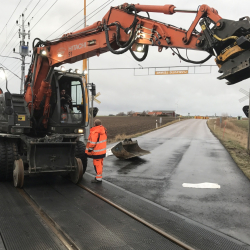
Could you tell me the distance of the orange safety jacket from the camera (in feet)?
25.5

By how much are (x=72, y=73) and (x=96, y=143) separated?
2.62m

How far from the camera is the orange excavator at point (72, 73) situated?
181 inches

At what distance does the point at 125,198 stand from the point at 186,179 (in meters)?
2.94

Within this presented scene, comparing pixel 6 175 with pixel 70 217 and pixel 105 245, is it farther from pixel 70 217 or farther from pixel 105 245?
pixel 105 245

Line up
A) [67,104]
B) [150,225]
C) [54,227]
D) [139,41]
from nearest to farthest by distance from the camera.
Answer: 1. [54,227]
2. [150,225]
3. [139,41]
4. [67,104]

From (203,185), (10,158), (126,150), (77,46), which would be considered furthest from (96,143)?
(126,150)

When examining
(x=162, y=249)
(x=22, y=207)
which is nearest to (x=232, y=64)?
(x=162, y=249)

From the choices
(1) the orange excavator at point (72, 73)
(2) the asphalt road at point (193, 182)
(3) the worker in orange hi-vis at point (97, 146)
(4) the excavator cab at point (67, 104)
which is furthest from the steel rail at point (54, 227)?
(4) the excavator cab at point (67, 104)

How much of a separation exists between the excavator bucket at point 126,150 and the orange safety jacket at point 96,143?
12.4ft

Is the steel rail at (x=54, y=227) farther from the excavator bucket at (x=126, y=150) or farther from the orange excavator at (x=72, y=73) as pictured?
the excavator bucket at (x=126, y=150)

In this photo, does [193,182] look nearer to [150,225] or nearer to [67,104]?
[150,225]

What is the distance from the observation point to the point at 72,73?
8906 millimetres

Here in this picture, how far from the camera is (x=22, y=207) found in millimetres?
5688

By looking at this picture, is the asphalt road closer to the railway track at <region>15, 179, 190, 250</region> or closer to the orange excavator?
the railway track at <region>15, 179, 190, 250</region>
